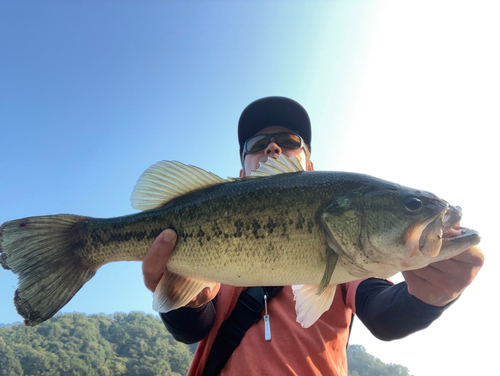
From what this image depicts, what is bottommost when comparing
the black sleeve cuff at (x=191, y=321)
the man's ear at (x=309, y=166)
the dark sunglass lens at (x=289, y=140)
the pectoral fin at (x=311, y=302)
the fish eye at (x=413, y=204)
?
the black sleeve cuff at (x=191, y=321)

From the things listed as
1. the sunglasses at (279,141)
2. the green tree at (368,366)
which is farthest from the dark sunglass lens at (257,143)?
the green tree at (368,366)

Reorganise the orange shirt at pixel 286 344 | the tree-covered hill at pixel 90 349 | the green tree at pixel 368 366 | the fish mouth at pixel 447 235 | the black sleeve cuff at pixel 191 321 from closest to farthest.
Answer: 1. the fish mouth at pixel 447 235
2. the orange shirt at pixel 286 344
3. the black sleeve cuff at pixel 191 321
4. the tree-covered hill at pixel 90 349
5. the green tree at pixel 368 366

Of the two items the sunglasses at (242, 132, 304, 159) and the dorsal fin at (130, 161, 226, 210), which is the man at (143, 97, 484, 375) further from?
the sunglasses at (242, 132, 304, 159)

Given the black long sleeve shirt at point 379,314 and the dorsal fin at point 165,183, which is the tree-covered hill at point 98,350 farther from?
the dorsal fin at point 165,183

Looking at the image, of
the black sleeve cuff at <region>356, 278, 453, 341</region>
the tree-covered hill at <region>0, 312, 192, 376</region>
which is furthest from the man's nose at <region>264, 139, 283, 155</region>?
the tree-covered hill at <region>0, 312, 192, 376</region>

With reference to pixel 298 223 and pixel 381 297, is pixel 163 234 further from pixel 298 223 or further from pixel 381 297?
pixel 381 297

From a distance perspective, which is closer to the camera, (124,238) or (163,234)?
(163,234)

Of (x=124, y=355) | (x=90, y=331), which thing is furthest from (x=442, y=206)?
(x=90, y=331)
